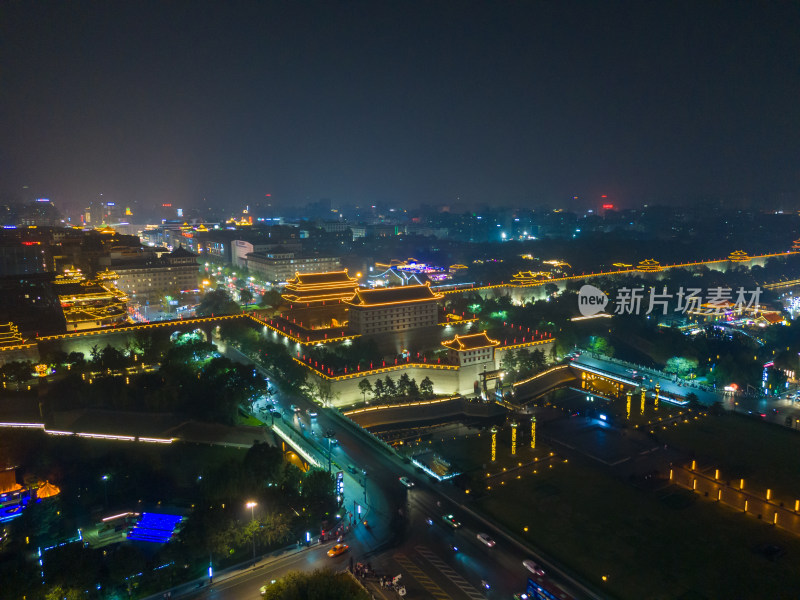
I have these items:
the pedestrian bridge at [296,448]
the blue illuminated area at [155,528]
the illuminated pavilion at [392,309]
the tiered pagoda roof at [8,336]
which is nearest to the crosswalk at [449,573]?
the pedestrian bridge at [296,448]

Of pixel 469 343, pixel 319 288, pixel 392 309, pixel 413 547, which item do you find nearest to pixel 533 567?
pixel 413 547

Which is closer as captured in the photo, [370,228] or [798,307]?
[798,307]

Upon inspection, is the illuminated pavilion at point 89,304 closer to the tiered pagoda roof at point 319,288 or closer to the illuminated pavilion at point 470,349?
the tiered pagoda roof at point 319,288

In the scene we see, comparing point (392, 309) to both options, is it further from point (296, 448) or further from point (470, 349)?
point (296, 448)

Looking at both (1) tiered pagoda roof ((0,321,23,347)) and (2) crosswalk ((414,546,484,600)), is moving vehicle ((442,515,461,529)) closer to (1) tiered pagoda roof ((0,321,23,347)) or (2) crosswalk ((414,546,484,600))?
(2) crosswalk ((414,546,484,600))

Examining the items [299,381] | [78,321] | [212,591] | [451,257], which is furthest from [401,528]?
[451,257]

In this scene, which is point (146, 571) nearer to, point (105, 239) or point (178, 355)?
point (178, 355)

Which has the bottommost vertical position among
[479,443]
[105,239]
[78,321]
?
[479,443]
